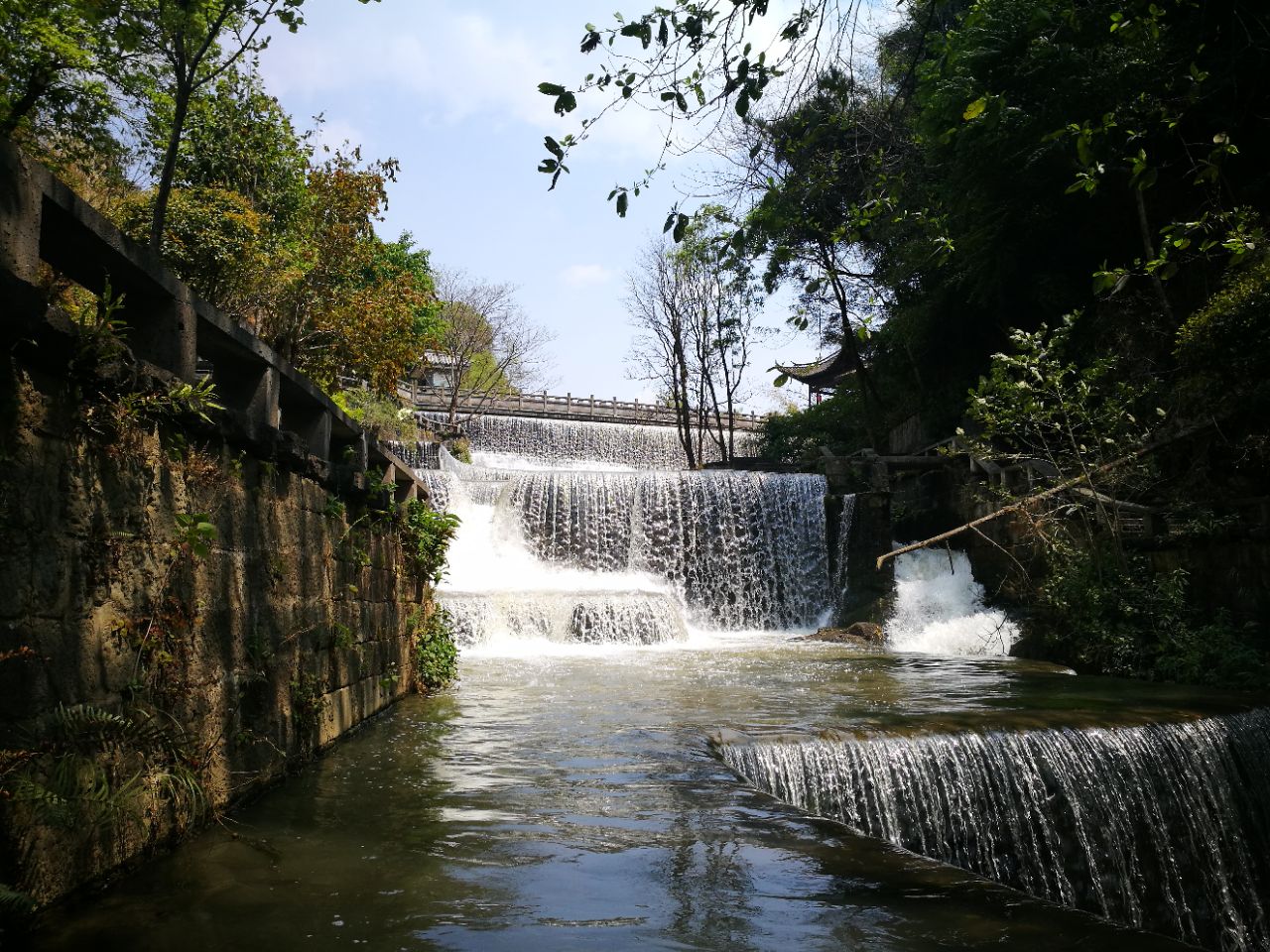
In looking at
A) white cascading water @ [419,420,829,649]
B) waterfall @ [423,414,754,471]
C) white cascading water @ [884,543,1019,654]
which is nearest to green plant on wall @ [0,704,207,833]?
white cascading water @ [884,543,1019,654]

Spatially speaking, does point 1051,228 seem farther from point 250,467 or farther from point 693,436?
point 693,436

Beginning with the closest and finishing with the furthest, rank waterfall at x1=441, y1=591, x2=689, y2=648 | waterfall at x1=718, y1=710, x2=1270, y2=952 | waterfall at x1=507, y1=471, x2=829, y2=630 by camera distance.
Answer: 1. waterfall at x1=718, y1=710, x2=1270, y2=952
2. waterfall at x1=441, y1=591, x2=689, y2=648
3. waterfall at x1=507, y1=471, x2=829, y2=630

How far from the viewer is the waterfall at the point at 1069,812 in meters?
5.11

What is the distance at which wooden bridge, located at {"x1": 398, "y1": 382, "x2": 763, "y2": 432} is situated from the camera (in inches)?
1449

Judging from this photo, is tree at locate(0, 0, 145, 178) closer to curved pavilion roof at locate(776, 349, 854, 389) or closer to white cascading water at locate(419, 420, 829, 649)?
white cascading water at locate(419, 420, 829, 649)

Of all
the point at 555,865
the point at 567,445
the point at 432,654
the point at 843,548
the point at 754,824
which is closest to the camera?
the point at 555,865

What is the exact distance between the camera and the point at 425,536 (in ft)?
28.0

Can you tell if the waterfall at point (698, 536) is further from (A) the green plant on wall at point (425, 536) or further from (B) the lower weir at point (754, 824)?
(A) the green plant on wall at point (425, 536)

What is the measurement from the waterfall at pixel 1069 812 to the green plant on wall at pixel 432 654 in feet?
12.2

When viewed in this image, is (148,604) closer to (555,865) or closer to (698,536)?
(555,865)

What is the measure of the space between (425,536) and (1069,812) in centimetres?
569

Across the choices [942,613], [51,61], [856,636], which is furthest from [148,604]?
[942,613]

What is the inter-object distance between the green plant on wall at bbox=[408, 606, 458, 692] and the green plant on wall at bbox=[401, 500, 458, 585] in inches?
17.0

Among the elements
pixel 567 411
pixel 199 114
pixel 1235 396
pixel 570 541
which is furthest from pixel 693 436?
pixel 1235 396
